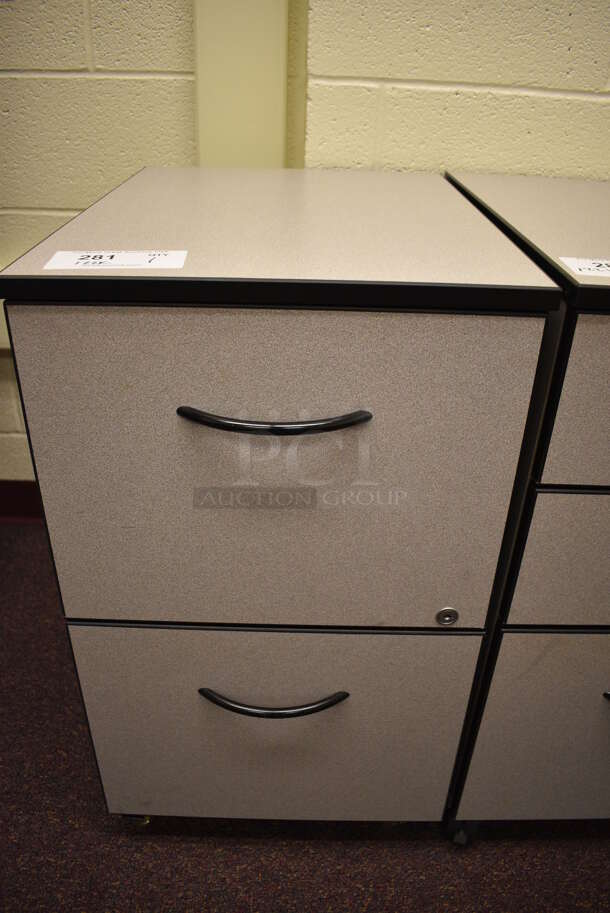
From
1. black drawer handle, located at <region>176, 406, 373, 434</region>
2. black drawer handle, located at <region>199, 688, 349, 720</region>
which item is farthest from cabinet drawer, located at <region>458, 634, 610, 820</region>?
black drawer handle, located at <region>176, 406, 373, 434</region>

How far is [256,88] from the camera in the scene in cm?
82

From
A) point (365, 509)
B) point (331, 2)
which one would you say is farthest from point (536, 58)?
point (365, 509)

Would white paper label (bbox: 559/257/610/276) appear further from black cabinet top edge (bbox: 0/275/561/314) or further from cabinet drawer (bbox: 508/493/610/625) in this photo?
cabinet drawer (bbox: 508/493/610/625)

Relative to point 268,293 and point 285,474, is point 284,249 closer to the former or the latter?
point 268,293

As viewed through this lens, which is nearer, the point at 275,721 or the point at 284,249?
the point at 284,249

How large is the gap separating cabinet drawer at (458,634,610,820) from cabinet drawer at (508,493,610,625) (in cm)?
3

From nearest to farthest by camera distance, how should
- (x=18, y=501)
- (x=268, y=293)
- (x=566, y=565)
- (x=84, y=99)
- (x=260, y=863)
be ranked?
(x=268, y=293) → (x=566, y=565) → (x=260, y=863) → (x=84, y=99) → (x=18, y=501)

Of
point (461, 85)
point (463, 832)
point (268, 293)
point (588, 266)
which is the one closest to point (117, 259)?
point (268, 293)

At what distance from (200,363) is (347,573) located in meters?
0.23

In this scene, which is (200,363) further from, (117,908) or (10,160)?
(10,160)

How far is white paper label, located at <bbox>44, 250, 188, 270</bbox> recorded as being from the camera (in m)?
0.43

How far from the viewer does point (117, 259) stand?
0.44 meters

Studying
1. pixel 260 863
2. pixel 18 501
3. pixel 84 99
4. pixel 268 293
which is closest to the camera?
pixel 268 293

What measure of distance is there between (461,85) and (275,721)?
82 cm
